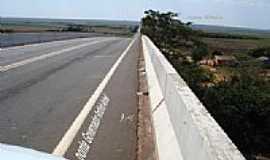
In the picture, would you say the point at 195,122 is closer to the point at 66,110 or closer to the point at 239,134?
the point at 66,110

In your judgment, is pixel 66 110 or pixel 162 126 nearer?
pixel 162 126

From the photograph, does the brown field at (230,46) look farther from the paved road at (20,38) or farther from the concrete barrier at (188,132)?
the concrete barrier at (188,132)

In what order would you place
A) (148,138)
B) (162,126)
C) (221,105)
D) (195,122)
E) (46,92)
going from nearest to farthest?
1. (195,122)
2. (162,126)
3. (148,138)
4. (46,92)
5. (221,105)

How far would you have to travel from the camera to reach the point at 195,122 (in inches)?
199

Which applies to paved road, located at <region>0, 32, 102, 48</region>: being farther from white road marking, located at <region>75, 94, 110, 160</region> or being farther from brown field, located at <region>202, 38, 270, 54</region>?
brown field, located at <region>202, 38, 270, 54</region>

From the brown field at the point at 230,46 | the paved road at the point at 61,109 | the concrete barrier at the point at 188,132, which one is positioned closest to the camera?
the concrete barrier at the point at 188,132

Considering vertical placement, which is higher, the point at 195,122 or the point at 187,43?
the point at 195,122

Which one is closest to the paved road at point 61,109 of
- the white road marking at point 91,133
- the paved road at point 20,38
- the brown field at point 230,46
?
the white road marking at point 91,133

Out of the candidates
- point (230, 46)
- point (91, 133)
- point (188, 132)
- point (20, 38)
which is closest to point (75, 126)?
point (91, 133)

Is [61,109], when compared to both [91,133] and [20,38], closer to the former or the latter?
[91,133]

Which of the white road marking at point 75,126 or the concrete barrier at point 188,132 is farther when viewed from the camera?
the white road marking at point 75,126

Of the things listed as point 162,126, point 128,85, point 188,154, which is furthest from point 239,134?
point 188,154

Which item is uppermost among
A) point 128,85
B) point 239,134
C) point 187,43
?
point 128,85

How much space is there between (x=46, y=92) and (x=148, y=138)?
20.4ft
